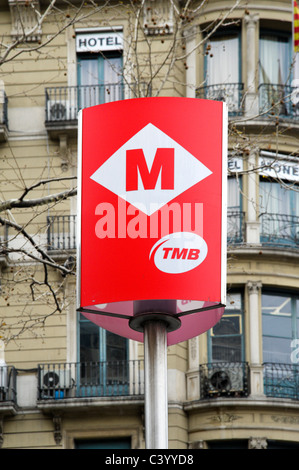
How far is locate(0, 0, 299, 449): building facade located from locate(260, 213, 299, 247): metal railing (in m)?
0.03

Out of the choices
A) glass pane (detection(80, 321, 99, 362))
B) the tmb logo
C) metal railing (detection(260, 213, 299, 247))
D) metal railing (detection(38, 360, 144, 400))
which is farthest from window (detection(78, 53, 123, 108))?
the tmb logo

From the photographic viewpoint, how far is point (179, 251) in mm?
8117

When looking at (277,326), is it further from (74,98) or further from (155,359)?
(155,359)

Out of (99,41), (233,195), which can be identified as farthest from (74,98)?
(233,195)

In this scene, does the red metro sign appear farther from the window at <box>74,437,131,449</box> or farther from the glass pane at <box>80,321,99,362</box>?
the glass pane at <box>80,321,99,362</box>

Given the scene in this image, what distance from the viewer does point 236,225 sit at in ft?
79.2

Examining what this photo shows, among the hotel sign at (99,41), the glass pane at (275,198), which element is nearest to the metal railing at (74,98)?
the hotel sign at (99,41)

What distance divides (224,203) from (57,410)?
15.3 metres

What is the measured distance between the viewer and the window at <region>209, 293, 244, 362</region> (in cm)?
2375

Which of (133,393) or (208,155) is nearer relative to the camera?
(208,155)
